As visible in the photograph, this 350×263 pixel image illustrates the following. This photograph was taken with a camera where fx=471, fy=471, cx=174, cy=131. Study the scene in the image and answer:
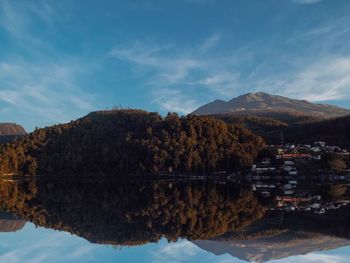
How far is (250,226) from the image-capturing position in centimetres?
2761

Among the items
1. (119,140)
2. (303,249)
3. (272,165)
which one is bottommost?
(303,249)

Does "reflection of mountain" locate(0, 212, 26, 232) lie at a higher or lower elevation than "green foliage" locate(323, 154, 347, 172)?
lower

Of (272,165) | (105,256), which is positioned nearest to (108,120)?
(272,165)

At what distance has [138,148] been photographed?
134 metres

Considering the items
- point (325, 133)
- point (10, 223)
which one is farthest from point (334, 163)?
point (10, 223)

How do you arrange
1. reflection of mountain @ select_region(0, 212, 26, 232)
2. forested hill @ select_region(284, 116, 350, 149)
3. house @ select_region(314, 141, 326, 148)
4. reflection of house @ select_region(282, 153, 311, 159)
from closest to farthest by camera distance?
reflection of mountain @ select_region(0, 212, 26, 232)
reflection of house @ select_region(282, 153, 311, 159)
house @ select_region(314, 141, 326, 148)
forested hill @ select_region(284, 116, 350, 149)

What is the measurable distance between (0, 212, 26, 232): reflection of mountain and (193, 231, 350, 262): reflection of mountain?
1207 centimetres

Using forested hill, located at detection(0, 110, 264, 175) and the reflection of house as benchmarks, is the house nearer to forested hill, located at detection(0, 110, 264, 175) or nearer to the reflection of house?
the reflection of house

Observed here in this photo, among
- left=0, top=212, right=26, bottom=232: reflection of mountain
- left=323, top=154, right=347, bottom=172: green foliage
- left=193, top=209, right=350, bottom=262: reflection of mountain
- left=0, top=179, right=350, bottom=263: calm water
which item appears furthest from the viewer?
left=323, top=154, right=347, bottom=172: green foliage

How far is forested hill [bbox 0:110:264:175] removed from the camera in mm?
123000

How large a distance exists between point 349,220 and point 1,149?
131 meters

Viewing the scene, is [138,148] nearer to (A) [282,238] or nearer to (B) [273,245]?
(A) [282,238]

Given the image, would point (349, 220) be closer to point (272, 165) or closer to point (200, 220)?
point (200, 220)

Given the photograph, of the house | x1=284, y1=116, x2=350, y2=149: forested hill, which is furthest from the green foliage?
x1=284, y1=116, x2=350, y2=149: forested hill
